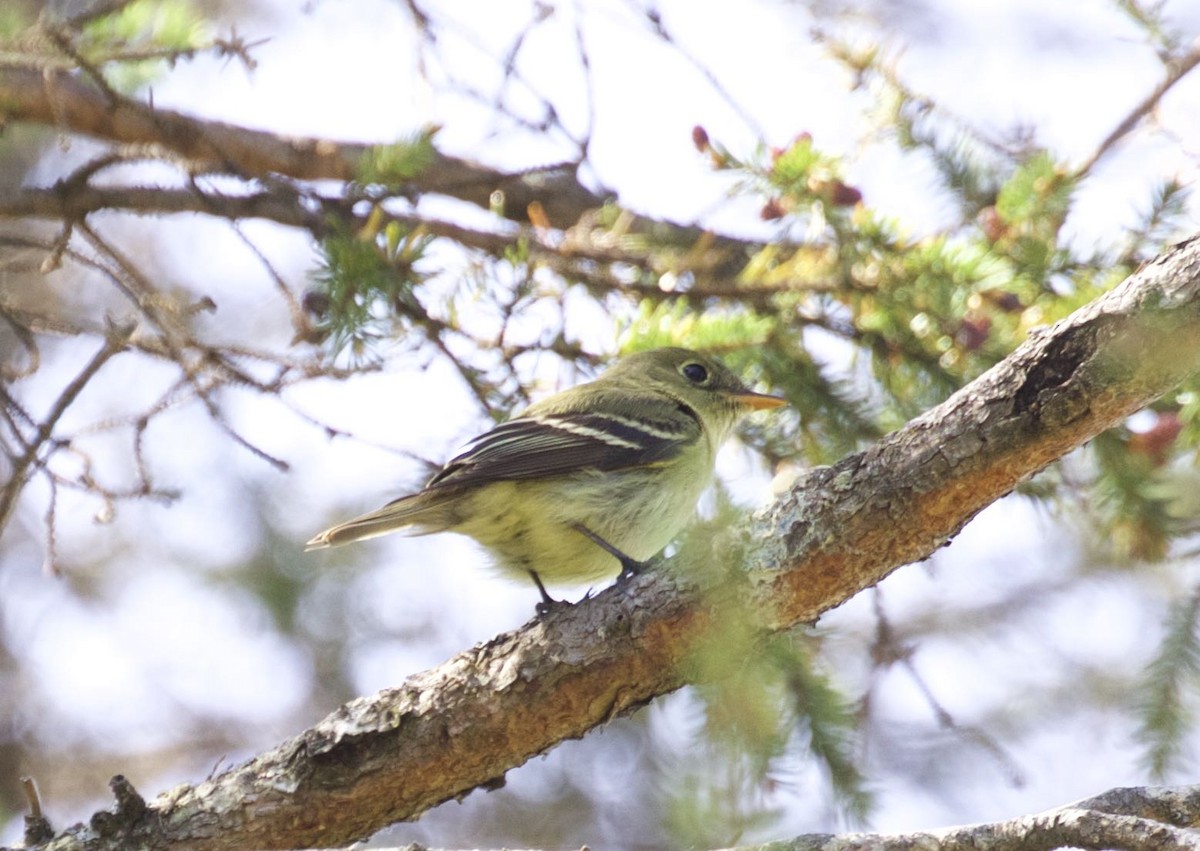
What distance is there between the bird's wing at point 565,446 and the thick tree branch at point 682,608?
38.0 inches

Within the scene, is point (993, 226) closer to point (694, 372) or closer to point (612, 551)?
point (694, 372)

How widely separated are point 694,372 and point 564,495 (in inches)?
45.9

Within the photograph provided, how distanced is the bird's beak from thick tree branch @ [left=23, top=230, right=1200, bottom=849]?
150cm

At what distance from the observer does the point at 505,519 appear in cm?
406

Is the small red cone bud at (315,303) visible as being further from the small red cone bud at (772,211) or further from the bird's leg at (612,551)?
the small red cone bud at (772,211)

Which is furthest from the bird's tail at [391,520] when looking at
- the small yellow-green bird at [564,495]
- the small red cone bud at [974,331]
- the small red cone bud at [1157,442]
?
the small red cone bud at [1157,442]

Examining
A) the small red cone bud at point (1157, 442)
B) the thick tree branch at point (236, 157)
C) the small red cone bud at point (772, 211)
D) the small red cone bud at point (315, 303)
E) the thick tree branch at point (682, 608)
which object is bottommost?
the thick tree branch at point (682, 608)

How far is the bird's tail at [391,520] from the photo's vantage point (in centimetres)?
396

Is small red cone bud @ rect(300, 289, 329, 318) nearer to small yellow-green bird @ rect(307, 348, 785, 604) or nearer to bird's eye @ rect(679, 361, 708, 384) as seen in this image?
small yellow-green bird @ rect(307, 348, 785, 604)

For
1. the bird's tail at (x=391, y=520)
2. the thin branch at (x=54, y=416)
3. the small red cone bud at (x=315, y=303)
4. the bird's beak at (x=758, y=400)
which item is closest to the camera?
the thin branch at (x=54, y=416)

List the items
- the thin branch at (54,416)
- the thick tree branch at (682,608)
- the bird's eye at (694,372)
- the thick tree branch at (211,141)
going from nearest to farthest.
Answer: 1. the thick tree branch at (682,608)
2. the thin branch at (54,416)
3. the thick tree branch at (211,141)
4. the bird's eye at (694,372)

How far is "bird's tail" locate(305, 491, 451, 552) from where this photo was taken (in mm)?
3957

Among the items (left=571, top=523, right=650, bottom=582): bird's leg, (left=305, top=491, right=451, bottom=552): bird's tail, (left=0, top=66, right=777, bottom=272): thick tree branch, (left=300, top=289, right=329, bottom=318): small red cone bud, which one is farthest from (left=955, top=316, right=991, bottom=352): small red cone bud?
(left=300, top=289, right=329, bottom=318): small red cone bud

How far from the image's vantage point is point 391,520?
3.99 meters
